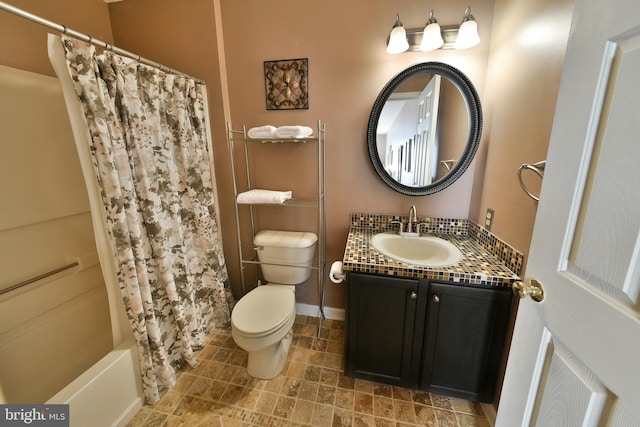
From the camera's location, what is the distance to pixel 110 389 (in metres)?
1.17

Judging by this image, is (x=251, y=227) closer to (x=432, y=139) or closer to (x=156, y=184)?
(x=156, y=184)

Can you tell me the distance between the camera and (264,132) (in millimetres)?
1582

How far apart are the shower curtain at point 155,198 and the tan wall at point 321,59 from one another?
32cm

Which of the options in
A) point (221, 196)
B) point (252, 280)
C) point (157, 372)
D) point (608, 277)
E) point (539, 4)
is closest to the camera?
point (608, 277)

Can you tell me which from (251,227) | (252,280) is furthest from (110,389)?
(251,227)

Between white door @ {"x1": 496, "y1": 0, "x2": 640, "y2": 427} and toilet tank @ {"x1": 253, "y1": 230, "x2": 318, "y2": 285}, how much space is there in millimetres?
1289

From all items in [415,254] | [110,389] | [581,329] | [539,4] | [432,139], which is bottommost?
[110,389]

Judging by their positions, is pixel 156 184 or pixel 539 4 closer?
pixel 539 4

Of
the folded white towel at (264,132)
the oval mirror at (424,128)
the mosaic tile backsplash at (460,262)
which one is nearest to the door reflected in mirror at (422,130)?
the oval mirror at (424,128)

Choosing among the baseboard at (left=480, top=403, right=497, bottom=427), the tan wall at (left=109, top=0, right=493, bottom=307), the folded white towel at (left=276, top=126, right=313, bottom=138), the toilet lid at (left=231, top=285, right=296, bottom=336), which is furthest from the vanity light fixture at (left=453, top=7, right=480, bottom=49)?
the baseboard at (left=480, top=403, right=497, bottom=427)

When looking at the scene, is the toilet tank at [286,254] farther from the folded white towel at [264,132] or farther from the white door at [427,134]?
the white door at [427,134]

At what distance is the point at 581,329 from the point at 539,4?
134 cm

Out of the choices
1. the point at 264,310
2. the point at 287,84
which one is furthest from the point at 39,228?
the point at 287,84

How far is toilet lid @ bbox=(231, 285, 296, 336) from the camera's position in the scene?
1.38 m
